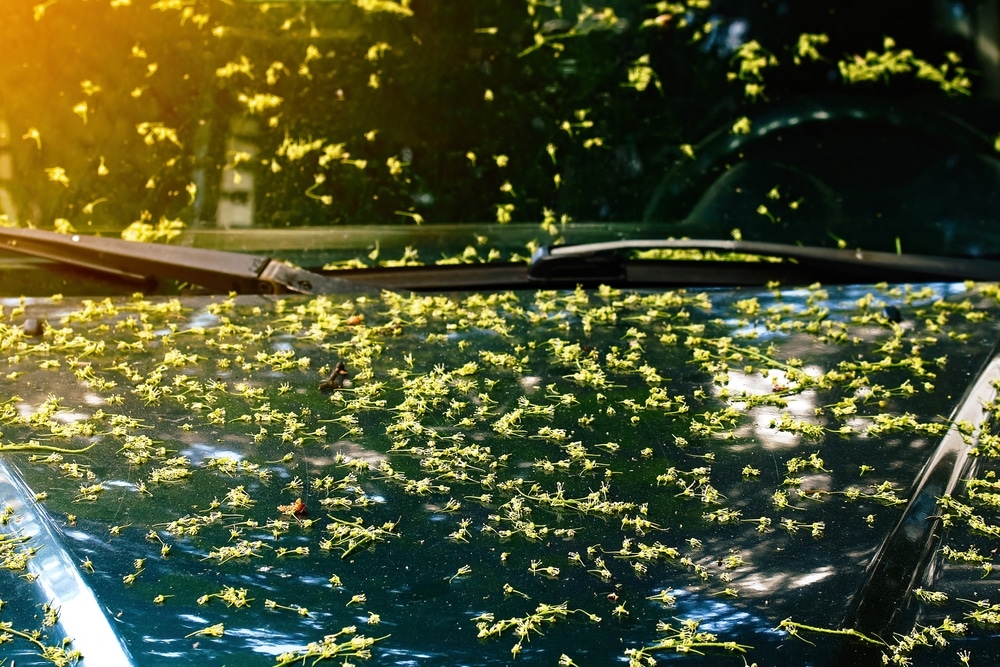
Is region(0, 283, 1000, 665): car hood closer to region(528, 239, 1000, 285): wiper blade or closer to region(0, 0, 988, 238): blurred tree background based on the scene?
region(528, 239, 1000, 285): wiper blade

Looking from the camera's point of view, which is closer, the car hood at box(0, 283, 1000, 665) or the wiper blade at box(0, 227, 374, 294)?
the car hood at box(0, 283, 1000, 665)

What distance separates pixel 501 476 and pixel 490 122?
1.24 meters

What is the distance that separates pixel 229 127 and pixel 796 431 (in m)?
1.65

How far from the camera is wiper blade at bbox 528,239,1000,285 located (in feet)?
9.10

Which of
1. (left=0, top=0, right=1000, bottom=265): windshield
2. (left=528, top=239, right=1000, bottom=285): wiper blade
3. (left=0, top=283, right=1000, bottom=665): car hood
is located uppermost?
(left=0, top=0, right=1000, bottom=265): windshield

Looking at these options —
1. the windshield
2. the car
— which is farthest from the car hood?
the windshield

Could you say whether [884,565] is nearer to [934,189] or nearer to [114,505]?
[114,505]

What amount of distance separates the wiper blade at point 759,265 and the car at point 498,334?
11 millimetres

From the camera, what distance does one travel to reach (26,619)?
146 centimetres

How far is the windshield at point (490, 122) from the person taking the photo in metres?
2.77

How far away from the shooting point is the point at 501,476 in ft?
6.07

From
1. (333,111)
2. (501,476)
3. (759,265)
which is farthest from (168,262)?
(759,265)

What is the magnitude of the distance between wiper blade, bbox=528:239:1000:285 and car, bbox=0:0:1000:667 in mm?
11

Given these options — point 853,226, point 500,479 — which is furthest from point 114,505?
point 853,226
